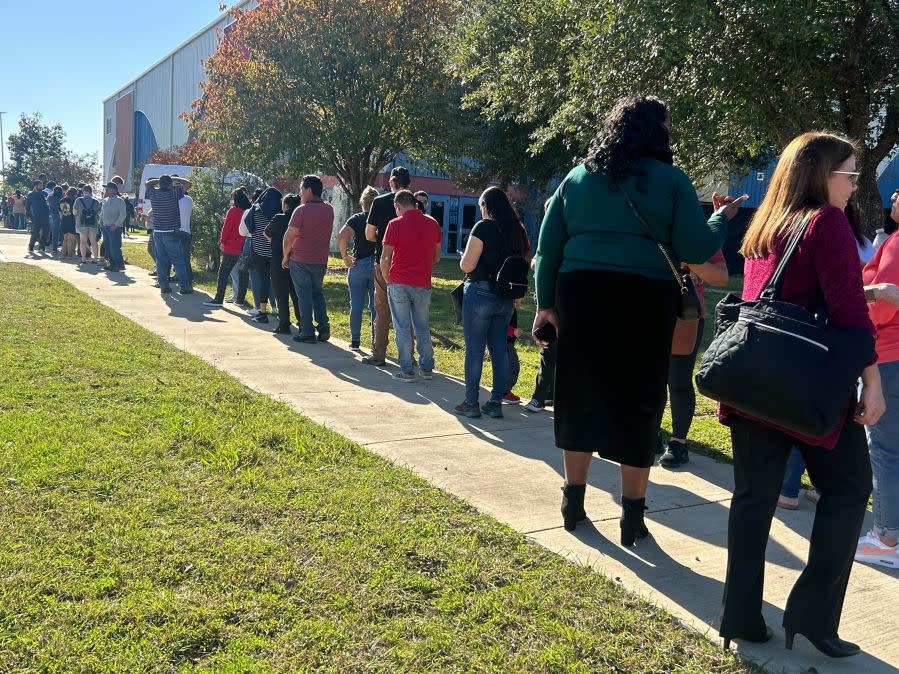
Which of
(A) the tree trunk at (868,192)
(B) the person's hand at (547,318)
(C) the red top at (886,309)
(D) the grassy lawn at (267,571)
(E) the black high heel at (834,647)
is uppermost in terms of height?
(A) the tree trunk at (868,192)

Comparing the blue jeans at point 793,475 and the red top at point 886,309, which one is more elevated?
the red top at point 886,309

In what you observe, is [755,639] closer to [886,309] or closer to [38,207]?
[886,309]

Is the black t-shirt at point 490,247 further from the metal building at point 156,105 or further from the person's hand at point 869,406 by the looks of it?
the metal building at point 156,105

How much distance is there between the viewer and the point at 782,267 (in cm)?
287

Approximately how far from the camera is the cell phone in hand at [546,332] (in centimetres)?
402

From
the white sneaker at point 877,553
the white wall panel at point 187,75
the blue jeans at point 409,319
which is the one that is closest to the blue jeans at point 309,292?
the blue jeans at point 409,319

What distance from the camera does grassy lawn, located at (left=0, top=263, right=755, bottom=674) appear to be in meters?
2.88

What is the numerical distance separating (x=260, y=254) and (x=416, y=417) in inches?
209

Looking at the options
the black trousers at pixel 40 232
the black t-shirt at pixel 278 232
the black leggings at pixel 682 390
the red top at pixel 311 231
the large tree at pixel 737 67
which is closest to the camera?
the black leggings at pixel 682 390

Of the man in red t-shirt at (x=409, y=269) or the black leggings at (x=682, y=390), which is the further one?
the man in red t-shirt at (x=409, y=269)

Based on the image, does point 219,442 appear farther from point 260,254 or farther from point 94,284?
point 94,284

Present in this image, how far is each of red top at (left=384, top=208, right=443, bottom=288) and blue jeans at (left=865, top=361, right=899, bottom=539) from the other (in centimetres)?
442

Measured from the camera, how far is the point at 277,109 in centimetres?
1952

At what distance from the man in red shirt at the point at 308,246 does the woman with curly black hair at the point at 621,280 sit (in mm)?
5665
